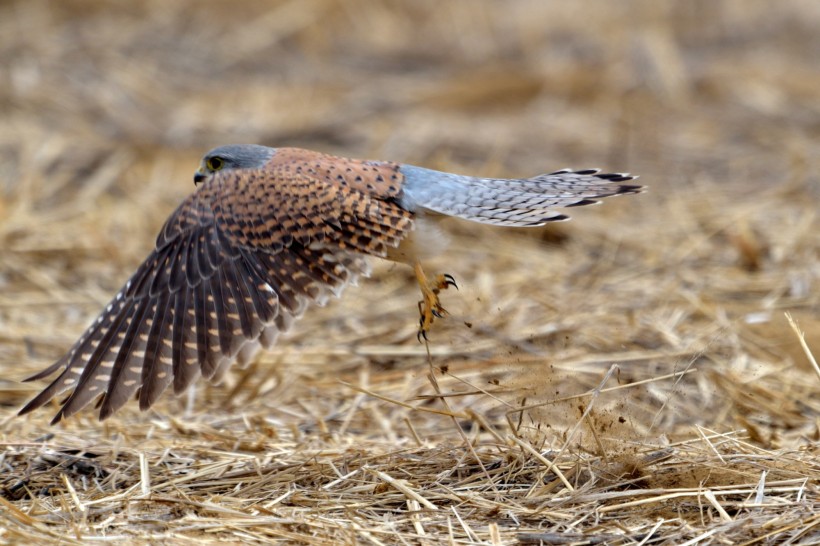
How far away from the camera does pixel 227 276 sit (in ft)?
12.6

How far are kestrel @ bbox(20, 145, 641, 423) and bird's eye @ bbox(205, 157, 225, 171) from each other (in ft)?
1.47

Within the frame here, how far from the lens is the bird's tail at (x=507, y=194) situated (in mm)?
3949

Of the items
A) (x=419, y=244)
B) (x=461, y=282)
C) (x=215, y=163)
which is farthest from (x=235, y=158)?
(x=461, y=282)

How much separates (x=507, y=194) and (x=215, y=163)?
1.34 metres

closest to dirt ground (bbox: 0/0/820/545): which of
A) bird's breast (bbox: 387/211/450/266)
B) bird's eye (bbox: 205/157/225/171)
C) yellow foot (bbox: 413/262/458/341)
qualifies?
yellow foot (bbox: 413/262/458/341)

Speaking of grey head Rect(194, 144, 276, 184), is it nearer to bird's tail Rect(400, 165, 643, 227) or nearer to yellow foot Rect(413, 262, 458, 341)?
bird's tail Rect(400, 165, 643, 227)

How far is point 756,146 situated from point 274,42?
576cm

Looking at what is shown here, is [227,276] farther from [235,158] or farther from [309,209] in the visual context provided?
[235,158]

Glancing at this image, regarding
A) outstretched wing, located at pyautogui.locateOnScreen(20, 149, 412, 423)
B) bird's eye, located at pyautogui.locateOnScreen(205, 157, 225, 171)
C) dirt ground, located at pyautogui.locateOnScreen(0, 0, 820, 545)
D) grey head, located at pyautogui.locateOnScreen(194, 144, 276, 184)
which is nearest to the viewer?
dirt ground, located at pyautogui.locateOnScreen(0, 0, 820, 545)

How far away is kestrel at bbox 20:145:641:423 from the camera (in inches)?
146

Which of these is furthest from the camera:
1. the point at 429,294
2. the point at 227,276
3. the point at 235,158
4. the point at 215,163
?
the point at 215,163

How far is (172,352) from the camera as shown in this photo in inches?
146

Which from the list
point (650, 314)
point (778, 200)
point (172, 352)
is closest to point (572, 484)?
point (172, 352)

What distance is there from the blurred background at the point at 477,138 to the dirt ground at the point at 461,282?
31 mm
